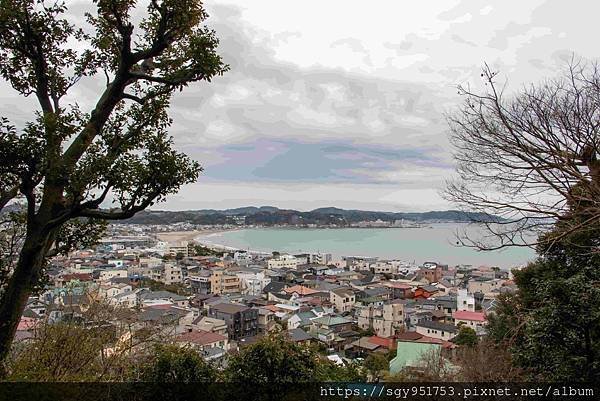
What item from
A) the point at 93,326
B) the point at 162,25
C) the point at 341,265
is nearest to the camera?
the point at 162,25

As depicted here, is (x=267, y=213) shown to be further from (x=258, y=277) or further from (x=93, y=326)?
(x=93, y=326)

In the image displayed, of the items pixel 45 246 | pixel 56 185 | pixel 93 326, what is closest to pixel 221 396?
pixel 93 326

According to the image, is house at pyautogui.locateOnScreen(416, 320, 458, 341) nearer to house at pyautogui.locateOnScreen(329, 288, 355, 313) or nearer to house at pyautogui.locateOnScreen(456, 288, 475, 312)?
house at pyautogui.locateOnScreen(456, 288, 475, 312)

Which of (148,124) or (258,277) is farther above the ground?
(148,124)

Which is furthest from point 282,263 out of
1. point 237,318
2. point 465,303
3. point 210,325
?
point 210,325

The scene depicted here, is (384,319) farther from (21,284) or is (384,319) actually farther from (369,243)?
(369,243)

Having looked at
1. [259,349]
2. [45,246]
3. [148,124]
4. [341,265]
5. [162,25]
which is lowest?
[341,265]
